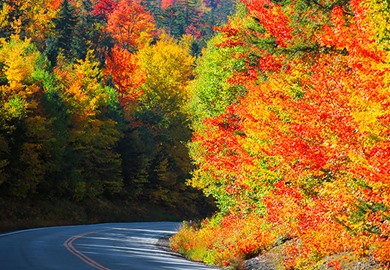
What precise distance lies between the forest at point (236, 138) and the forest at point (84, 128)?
6.5 inches

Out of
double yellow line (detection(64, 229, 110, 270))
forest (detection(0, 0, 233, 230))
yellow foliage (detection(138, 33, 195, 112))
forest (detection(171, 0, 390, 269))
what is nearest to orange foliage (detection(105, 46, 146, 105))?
forest (detection(0, 0, 233, 230))

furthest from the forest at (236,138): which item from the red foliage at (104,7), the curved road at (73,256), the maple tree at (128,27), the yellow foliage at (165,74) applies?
the red foliage at (104,7)

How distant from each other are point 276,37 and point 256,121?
2997mm

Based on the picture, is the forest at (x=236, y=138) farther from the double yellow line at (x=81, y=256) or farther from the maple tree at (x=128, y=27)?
the maple tree at (x=128, y=27)

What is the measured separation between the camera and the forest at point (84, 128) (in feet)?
144

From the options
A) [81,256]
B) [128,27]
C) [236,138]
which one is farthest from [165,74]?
[81,256]

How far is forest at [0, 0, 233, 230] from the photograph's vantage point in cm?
4394

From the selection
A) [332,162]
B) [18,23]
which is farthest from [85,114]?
[332,162]

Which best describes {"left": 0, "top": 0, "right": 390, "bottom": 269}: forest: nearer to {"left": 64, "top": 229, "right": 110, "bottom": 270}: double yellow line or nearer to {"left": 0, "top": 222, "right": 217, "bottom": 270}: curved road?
{"left": 0, "top": 222, "right": 217, "bottom": 270}: curved road

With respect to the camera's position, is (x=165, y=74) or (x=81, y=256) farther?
(x=165, y=74)

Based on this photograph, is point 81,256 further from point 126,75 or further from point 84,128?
point 126,75

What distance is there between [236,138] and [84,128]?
29.8 m

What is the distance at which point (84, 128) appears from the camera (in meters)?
53.7

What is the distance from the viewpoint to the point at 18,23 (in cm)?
7612
